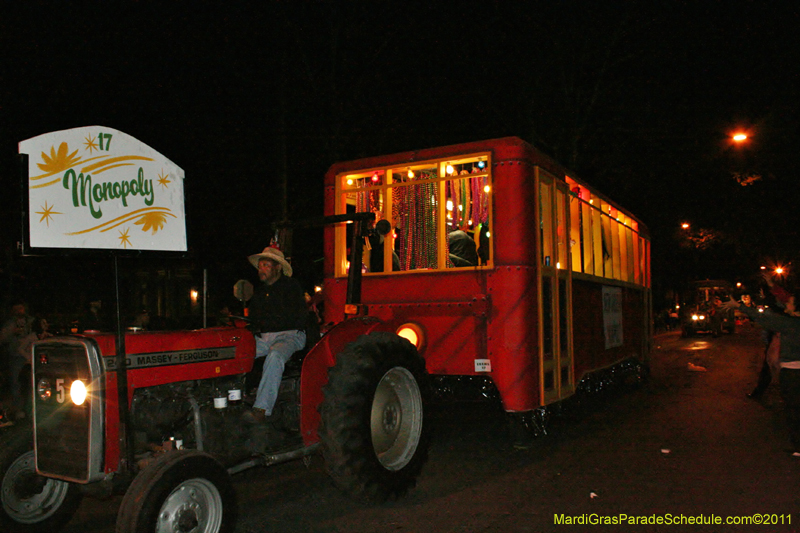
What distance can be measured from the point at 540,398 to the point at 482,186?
8.05ft

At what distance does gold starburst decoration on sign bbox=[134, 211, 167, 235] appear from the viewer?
4336mm

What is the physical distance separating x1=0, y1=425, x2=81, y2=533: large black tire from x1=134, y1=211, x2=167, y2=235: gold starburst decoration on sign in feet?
5.71

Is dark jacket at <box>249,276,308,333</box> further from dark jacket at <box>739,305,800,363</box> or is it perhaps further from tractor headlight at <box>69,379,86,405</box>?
dark jacket at <box>739,305,800,363</box>

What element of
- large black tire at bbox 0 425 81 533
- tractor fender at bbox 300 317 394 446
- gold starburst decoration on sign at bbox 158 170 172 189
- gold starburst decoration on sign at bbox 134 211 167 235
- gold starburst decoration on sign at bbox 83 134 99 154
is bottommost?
large black tire at bbox 0 425 81 533

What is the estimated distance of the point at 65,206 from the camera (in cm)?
401

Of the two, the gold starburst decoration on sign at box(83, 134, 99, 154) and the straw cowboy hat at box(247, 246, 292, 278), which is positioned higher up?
the gold starburst decoration on sign at box(83, 134, 99, 154)

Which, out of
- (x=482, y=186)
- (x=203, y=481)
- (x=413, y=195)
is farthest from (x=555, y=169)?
(x=203, y=481)

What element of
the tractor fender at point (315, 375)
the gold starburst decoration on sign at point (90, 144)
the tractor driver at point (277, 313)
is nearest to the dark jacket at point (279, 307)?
the tractor driver at point (277, 313)

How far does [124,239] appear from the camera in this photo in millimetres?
4230

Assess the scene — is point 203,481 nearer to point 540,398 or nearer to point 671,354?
point 540,398

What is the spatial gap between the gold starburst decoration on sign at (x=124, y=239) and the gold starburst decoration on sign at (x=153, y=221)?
109mm

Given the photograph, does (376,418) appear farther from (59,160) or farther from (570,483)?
(59,160)

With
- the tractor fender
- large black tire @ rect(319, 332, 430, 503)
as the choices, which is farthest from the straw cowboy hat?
large black tire @ rect(319, 332, 430, 503)

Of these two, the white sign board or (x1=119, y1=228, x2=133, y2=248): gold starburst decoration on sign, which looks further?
the white sign board
